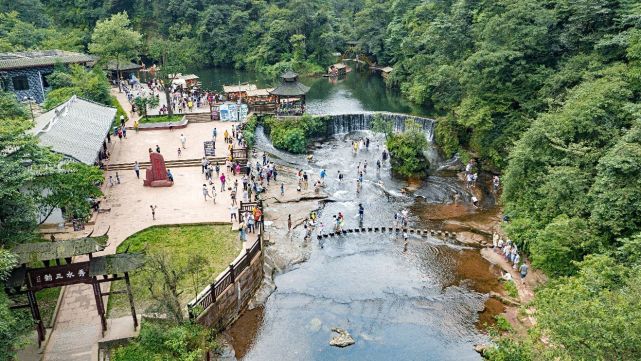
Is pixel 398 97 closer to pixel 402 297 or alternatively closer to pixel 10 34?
pixel 402 297

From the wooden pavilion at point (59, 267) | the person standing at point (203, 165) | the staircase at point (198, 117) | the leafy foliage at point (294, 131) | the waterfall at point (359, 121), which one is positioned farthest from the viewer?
the waterfall at point (359, 121)

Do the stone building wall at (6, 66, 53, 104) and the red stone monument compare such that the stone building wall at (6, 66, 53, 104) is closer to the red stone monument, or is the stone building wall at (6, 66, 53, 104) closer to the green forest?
the green forest

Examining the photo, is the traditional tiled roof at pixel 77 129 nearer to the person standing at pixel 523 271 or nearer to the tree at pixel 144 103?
the tree at pixel 144 103

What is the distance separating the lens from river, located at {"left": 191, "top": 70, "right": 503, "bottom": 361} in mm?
21438

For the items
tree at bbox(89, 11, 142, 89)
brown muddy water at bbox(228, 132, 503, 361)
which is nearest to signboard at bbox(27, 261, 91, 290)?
brown muddy water at bbox(228, 132, 503, 361)

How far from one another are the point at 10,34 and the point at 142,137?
3008 cm

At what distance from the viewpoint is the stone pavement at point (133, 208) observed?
19188mm

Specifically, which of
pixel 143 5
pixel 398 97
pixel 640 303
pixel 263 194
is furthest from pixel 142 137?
pixel 143 5

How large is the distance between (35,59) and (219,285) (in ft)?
131

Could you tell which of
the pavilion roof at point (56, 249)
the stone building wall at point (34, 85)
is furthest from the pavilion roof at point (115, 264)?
the stone building wall at point (34, 85)

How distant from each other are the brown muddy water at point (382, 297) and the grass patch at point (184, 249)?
112 inches

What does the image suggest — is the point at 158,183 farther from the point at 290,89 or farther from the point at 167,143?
the point at 290,89

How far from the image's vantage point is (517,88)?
38.0 m

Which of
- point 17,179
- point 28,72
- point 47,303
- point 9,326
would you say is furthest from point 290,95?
point 9,326
